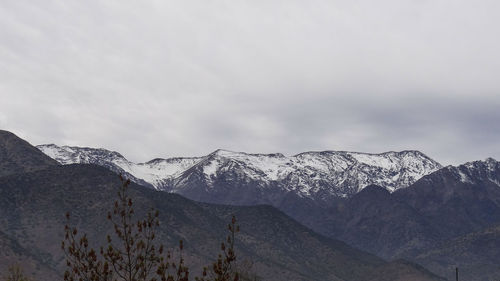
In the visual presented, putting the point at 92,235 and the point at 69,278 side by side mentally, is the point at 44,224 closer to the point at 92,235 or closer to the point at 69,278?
the point at 92,235

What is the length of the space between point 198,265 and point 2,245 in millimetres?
57032

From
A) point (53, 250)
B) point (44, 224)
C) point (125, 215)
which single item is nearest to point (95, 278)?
point (125, 215)

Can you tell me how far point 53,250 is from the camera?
185 metres

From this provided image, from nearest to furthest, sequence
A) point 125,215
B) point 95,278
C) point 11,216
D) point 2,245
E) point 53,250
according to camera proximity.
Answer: point 95,278, point 125,215, point 2,245, point 53,250, point 11,216

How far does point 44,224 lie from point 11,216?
385 inches

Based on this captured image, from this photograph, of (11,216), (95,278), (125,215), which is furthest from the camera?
(11,216)

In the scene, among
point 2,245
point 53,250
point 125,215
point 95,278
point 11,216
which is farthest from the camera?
point 11,216

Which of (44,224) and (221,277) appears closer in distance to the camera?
(221,277)

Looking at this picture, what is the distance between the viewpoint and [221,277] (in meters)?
17.0

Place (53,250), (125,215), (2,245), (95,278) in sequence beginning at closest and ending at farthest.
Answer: (95,278) < (125,215) < (2,245) < (53,250)

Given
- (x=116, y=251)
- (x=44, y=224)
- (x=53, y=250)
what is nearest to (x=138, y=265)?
(x=116, y=251)

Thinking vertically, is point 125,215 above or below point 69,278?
above

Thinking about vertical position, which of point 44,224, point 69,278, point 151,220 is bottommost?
point 69,278

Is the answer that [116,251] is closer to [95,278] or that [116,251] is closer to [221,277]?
[95,278]
